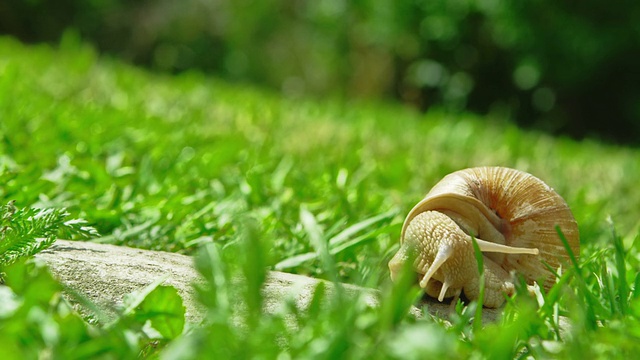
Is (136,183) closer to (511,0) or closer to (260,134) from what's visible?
(260,134)

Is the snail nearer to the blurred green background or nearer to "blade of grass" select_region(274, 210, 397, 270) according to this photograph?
"blade of grass" select_region(274, 210, 397, 270)

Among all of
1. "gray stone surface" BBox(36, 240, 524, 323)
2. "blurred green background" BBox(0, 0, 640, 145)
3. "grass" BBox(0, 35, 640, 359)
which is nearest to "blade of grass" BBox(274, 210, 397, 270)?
"grass" BBox(0, 35, 640, 359)

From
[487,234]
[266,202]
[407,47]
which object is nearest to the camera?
[487,234]

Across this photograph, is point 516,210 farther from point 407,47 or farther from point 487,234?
point 407,47

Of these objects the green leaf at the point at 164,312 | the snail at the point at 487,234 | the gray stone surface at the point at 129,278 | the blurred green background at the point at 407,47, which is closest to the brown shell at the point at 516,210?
the snail at the point at 487,234

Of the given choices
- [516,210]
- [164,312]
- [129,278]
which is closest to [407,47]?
[516,210]

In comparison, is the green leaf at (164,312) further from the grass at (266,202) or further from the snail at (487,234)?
the snail at (487,234)
